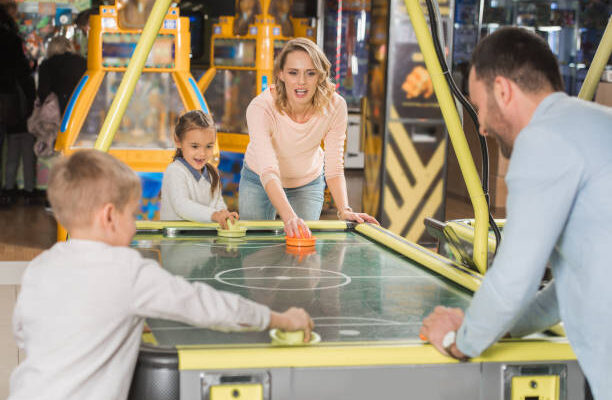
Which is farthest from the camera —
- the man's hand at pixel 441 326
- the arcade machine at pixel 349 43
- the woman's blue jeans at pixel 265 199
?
the arcade machine at pixel 349 43

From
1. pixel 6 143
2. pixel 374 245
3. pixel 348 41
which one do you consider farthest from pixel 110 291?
pixel 348 41

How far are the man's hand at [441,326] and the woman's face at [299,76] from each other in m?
1.74

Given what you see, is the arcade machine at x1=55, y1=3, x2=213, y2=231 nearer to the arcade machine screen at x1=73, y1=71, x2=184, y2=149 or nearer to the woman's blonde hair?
the arcade machine screen at x1=73, y1=71, x2=184, y2=149

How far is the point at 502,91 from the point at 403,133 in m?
4.76

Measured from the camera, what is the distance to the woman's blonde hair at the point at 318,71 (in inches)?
127

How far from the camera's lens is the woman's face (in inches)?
126

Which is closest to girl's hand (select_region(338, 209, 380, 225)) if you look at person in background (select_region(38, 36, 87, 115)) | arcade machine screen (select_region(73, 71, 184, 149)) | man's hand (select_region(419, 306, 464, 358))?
man's hand (select_region(419, 306, 464, 358))

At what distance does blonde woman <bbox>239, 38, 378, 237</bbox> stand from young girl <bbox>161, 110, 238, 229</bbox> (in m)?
0.19

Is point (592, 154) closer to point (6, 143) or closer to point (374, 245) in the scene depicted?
point (374, 245)

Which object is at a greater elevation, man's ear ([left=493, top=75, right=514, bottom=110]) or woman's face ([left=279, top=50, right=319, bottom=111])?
man's ear ([left=493, top=75, right=514, bottom=110])

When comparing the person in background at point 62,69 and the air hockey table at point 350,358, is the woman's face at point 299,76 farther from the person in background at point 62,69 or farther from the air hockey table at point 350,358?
the person in background at point 62,69

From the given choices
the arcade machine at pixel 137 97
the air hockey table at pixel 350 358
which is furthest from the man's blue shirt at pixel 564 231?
the arcade machine at pixel 137 97

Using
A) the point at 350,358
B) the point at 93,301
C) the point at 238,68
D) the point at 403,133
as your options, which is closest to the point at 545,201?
the point at 350,358

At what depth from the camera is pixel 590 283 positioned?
1.42 meters
